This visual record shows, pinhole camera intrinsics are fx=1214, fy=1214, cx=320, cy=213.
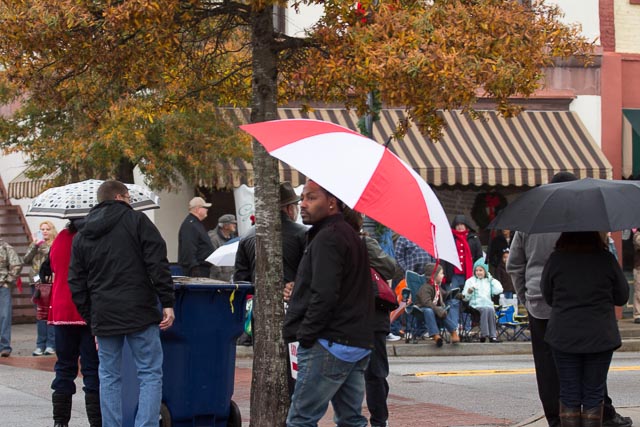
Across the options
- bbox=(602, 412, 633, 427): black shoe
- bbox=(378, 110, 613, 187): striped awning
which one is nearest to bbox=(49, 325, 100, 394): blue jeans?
bbox=(602, 412, 633, 427): black shoe

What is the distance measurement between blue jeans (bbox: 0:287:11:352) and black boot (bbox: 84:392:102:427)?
285 inches

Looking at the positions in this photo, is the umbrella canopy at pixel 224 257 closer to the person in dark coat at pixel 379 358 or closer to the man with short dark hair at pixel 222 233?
the person in dark coat at pixel 379 358

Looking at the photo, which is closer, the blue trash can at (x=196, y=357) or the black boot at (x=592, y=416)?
the black boot at (x=592, y=416)

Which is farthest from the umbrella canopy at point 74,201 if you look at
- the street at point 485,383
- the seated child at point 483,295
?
the seated child at point 483,295

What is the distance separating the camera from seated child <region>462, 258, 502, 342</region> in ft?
56.8

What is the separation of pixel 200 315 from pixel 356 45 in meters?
2.37

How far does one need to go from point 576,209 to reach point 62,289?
151 inches

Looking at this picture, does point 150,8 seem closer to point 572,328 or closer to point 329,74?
point 329,74

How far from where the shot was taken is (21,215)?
2462 cm

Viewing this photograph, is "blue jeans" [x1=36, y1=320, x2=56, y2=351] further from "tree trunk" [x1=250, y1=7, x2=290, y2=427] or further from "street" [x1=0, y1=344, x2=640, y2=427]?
"tree trunk" [x1=250, y1=7, x2=290, y2=427]

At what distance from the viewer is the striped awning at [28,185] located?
20.1m

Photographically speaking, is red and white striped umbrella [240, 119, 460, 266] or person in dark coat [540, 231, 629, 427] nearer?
red and white striped umbrella [240, 119, 460, 266]

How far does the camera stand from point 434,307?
1677cm

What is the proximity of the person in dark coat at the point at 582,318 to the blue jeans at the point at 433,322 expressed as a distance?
896 cm
